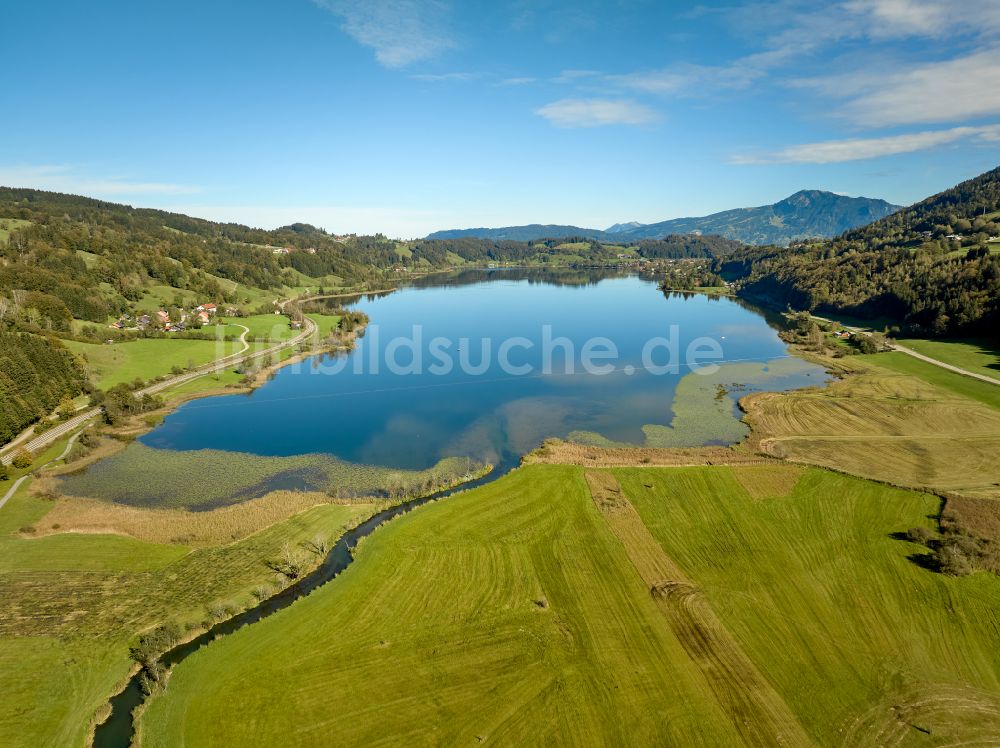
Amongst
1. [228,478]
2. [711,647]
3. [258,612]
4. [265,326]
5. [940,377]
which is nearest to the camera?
[711,647]

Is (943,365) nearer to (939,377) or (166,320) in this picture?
(939,377)

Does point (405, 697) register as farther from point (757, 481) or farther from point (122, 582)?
point (757, 481)

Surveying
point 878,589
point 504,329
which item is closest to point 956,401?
point 878,589

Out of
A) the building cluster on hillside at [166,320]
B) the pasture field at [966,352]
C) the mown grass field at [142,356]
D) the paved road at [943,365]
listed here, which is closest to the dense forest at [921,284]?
the pasture field at [966,352]

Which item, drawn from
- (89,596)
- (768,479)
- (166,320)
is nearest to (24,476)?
(89,596)

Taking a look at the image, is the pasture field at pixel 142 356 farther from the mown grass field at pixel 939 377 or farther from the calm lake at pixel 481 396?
the mown grass field at pixel 939 377
